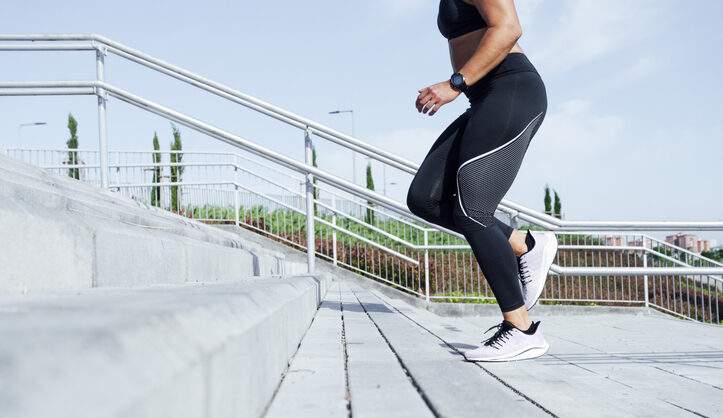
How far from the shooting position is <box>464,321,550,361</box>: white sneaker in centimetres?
238

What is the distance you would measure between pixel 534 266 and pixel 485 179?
55cm

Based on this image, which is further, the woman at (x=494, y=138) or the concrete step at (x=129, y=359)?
the woman at (x=494, y=138)

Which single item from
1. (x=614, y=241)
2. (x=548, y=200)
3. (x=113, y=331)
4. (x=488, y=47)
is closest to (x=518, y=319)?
(x=488, y=47)

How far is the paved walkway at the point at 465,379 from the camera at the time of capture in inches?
58.6

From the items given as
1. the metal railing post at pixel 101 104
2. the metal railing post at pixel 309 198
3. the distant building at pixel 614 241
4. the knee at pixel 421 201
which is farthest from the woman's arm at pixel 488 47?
the distant building at pixel 614 241

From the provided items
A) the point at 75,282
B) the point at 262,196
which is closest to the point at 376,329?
the point at 75,282

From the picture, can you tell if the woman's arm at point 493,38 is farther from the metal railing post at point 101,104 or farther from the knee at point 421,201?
the metal railing post at point 101,104

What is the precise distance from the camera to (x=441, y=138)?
9.32 feet

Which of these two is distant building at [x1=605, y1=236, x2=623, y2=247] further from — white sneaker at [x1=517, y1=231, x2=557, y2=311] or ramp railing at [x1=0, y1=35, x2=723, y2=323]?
white sneaker at [x1=517, y1=231, x2=557, y2=311]

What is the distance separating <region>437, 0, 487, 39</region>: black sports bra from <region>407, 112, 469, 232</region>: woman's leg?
394 millimetres

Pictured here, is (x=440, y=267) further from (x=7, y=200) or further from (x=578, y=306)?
(x=7, y=200)

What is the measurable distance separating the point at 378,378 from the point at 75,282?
81cm

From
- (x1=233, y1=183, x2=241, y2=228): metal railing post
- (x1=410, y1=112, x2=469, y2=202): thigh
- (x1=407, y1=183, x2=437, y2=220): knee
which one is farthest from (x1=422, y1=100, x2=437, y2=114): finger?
(x1=233, y1=183, x2=241, y2=228): metal railing post

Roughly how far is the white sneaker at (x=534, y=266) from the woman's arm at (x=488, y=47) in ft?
2.43
